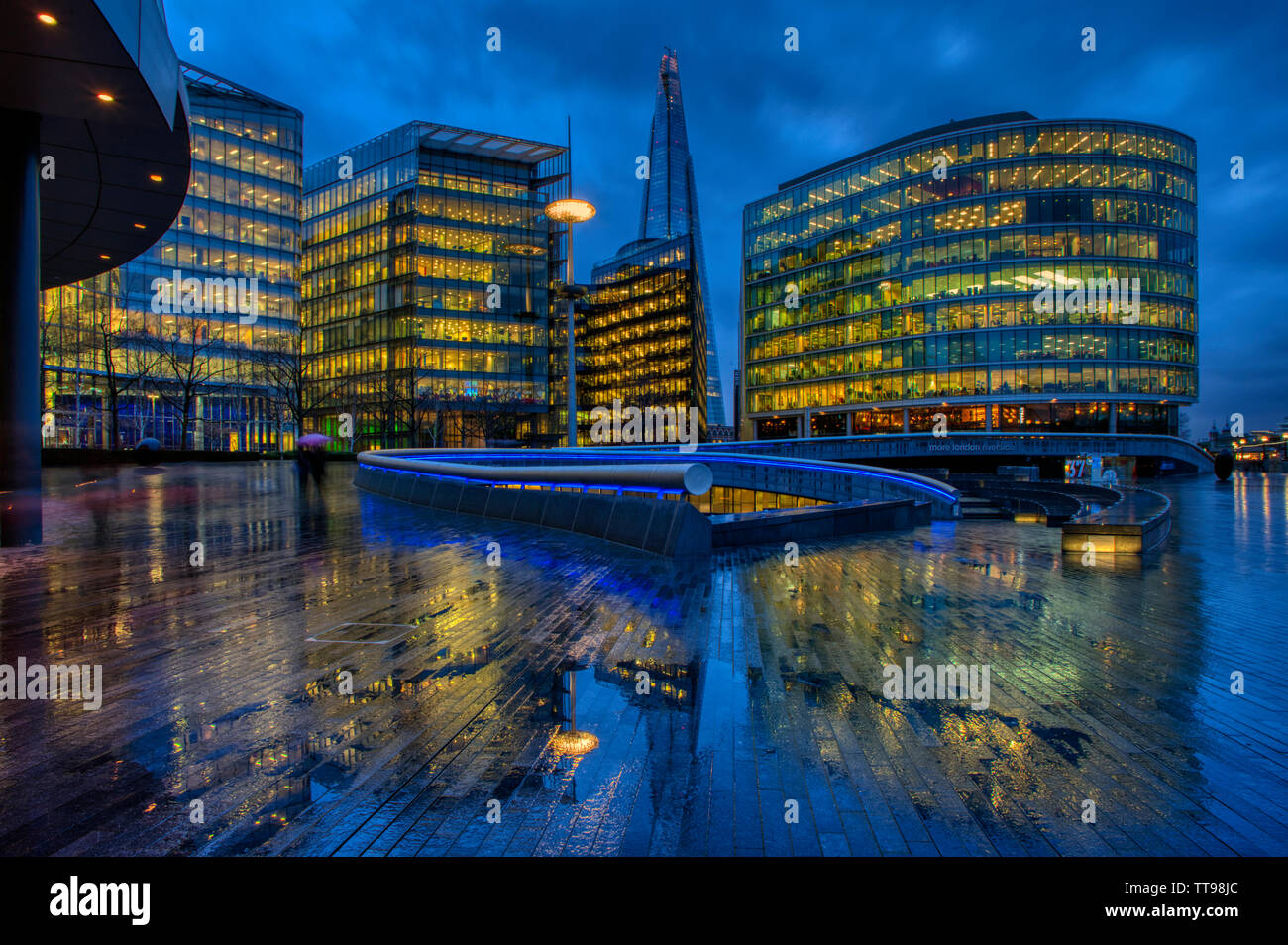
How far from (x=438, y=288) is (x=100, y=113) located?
63.8 meters

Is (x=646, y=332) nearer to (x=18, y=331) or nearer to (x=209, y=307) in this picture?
(x=209, y=307)

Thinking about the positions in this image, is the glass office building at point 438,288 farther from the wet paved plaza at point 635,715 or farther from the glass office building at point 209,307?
the wet paved plaza at point 635,715

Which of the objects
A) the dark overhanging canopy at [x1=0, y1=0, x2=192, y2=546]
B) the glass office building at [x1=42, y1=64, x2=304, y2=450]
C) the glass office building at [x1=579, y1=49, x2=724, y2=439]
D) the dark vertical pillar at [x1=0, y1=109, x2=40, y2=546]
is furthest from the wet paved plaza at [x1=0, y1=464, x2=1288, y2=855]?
the glass office building at [x1=579, y1=49, x2=724, y2=439]

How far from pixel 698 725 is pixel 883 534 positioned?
11150 mm

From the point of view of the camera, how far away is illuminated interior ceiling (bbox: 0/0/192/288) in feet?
24.9

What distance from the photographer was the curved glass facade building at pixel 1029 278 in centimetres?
6188

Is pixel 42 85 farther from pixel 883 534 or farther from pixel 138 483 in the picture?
pixel 138 483

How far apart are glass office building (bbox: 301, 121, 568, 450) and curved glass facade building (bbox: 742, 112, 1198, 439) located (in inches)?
1416

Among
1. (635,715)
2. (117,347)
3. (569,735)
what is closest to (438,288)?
(117,347)

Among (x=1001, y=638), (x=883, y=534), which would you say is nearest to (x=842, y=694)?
(x=1001, y=638)

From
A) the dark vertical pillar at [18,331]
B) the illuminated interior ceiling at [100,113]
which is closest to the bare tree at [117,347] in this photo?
the illuminated interior ceiling at [100,113]

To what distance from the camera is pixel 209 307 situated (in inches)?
2473

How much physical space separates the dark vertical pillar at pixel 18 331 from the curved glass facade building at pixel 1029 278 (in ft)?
220
